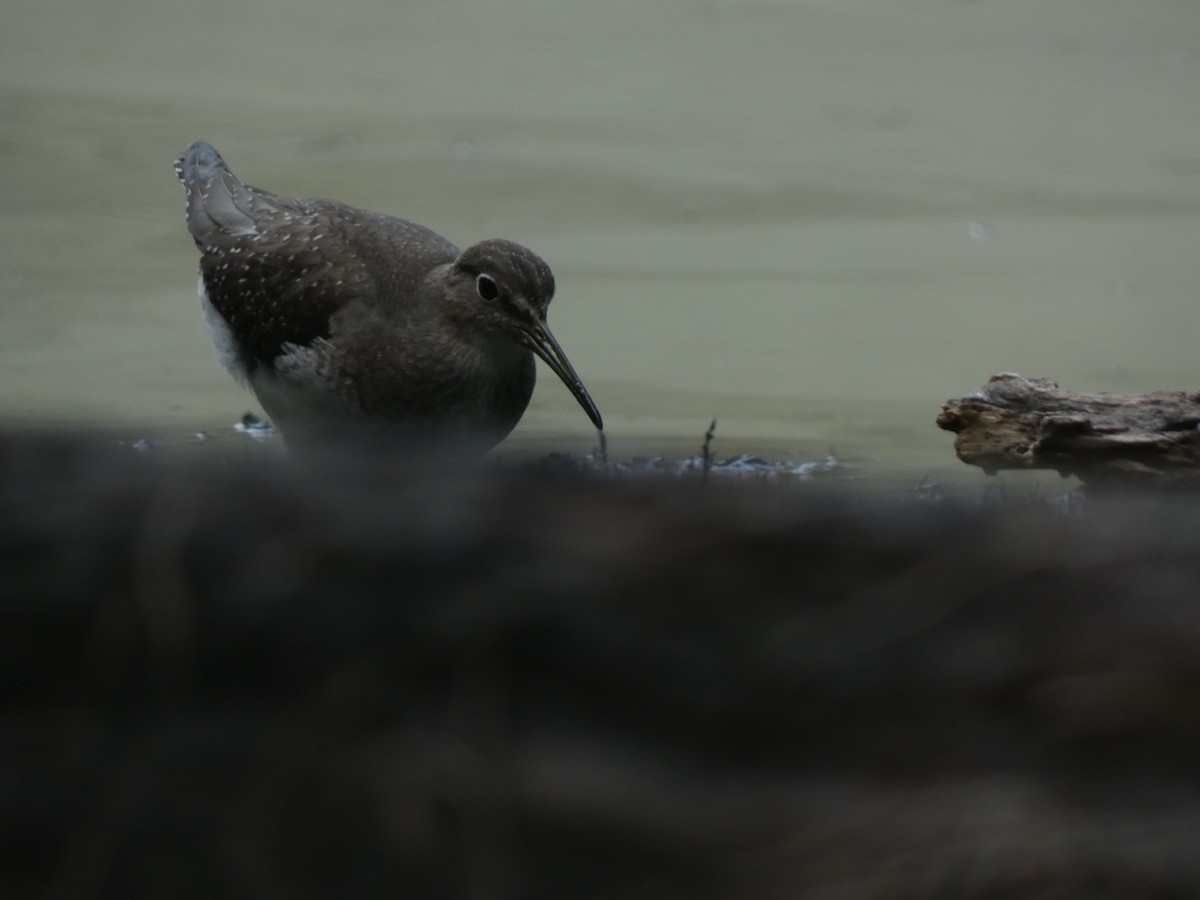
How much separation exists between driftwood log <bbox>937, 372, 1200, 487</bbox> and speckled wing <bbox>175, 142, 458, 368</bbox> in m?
1.50

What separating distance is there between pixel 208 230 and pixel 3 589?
13.8ft

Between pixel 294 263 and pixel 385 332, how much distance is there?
388mm

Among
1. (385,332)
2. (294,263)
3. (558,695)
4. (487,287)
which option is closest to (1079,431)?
(487,287)

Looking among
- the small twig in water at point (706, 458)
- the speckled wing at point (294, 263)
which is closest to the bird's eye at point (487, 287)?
the speckled wing at point (294, 263)

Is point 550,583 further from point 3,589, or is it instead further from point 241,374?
point 241,374

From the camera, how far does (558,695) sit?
1.96 ft

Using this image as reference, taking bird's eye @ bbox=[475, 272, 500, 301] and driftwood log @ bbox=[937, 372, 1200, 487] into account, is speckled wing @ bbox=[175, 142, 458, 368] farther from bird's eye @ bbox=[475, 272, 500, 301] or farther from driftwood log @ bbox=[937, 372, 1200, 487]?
driftwood log @ bbox=[937, 372, 1200, 487]

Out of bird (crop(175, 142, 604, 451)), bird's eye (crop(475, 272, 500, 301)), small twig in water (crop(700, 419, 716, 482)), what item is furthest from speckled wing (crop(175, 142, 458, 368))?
small twig in water (crop(700, 419, 716, 482))

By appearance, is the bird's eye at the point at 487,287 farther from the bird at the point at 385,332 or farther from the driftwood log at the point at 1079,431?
the driftwood log at the point at 1079,431

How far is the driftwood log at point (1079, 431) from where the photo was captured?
2992mm

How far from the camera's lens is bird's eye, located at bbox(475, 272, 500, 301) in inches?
155

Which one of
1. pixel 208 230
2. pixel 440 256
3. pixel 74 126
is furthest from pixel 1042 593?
pixel 74 126

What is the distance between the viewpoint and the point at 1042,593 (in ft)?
1.88

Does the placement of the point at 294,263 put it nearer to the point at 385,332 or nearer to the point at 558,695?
the point at 385,332
